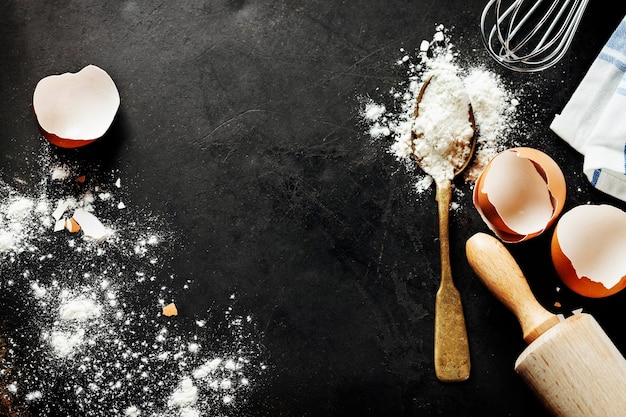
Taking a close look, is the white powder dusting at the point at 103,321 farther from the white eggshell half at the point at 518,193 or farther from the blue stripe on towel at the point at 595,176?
the blue stripe on towel at the point at 595,176

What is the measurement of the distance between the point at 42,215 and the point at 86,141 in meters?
0.18

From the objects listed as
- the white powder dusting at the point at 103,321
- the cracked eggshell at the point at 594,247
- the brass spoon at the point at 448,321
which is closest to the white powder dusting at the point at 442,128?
the brass spoon at the point at 448,321

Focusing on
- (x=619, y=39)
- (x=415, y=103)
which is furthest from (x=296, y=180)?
(x=619, y=39)

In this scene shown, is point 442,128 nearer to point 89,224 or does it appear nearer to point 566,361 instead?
point 566,361

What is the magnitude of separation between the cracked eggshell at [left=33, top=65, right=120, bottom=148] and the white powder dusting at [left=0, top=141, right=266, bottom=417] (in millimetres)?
81

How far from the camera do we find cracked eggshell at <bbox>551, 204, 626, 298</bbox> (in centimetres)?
101

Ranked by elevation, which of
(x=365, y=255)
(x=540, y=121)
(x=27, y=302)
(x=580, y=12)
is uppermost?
(x=580, y=12)

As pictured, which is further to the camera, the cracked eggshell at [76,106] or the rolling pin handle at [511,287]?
the cracked eggshell at [76,106]

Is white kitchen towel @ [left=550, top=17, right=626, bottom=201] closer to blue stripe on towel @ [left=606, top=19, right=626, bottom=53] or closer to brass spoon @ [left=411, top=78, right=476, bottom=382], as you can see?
blue stripe on towel @ [left=606, top=19, right=626, bottom=53]

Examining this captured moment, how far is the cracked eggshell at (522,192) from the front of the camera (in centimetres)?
103

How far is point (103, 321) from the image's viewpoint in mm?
1142

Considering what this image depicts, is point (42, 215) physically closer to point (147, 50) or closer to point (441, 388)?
point (147, 50)

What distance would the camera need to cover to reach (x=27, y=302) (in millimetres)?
1145

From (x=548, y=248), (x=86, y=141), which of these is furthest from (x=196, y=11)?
(x=548, y=248)
